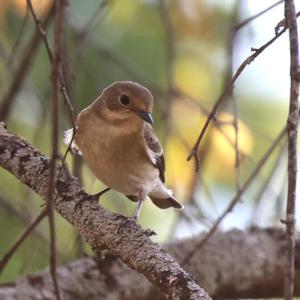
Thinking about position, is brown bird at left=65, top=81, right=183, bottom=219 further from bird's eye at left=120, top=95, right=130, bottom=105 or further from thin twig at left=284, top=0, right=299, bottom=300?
thin twig at left=284, top=0, right=299, bottom=300

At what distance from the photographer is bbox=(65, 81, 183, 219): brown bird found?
3.51 meters

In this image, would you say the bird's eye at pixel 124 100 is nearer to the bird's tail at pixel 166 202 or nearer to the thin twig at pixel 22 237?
the bird's tail at pixel 166 202

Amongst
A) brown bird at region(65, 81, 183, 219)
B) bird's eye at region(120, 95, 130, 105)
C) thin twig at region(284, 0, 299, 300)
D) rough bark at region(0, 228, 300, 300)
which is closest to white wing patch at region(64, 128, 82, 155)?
brown bird at region(65, 81, 183, 219)

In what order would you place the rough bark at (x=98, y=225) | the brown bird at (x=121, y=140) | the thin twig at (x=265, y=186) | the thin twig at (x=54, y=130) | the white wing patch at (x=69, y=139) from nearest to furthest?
the thin twig at (x=54, y=130), the rough bark at (x=98, y=225), the thin twig at (x=265, y=186), the brown bird at (x=121, y=140), the white wing patch at (x=69, y=139)

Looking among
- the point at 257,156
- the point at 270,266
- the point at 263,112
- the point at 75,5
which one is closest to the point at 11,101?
the point at 75,5

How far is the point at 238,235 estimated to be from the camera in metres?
3.96

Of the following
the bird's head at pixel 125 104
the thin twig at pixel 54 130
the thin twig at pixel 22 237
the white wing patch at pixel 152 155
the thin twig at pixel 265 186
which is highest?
the bird's head at pixel 125 104

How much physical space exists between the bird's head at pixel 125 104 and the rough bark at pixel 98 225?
683mm

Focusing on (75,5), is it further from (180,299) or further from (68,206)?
(180,299)

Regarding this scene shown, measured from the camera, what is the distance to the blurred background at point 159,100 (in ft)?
12.2

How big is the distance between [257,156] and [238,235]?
3.16ft

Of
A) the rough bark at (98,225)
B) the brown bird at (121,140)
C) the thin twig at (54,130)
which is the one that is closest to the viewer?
the thin twig at (54,130)

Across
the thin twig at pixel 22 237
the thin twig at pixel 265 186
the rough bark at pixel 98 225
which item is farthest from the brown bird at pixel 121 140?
the thin twig at pixel 22 237

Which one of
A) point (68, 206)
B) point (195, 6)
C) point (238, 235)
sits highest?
point (195, 6)
